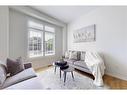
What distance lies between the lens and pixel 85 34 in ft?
12.8

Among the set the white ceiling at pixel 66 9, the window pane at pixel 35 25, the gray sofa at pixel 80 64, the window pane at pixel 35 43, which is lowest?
the gray sofa at pixel 80 64

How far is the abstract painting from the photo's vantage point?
3.58 meters

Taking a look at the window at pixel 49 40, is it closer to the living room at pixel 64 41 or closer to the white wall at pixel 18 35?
the living room at pixel 64 41

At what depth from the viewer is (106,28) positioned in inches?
121

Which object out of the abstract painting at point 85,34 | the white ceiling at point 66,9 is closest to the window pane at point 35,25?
the white ceiling at point 66,9

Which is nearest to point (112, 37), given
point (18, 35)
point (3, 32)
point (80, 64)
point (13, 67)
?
point (80, 64)

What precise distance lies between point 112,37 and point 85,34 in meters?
1.21

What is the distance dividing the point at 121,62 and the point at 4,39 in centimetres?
363

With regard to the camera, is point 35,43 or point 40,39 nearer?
point 35,43

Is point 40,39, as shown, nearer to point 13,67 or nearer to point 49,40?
point 49,40

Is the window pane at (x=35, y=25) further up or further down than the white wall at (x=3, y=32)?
further up

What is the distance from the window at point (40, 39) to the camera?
387 centimetres


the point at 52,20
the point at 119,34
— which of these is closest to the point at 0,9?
the point at 52,20
